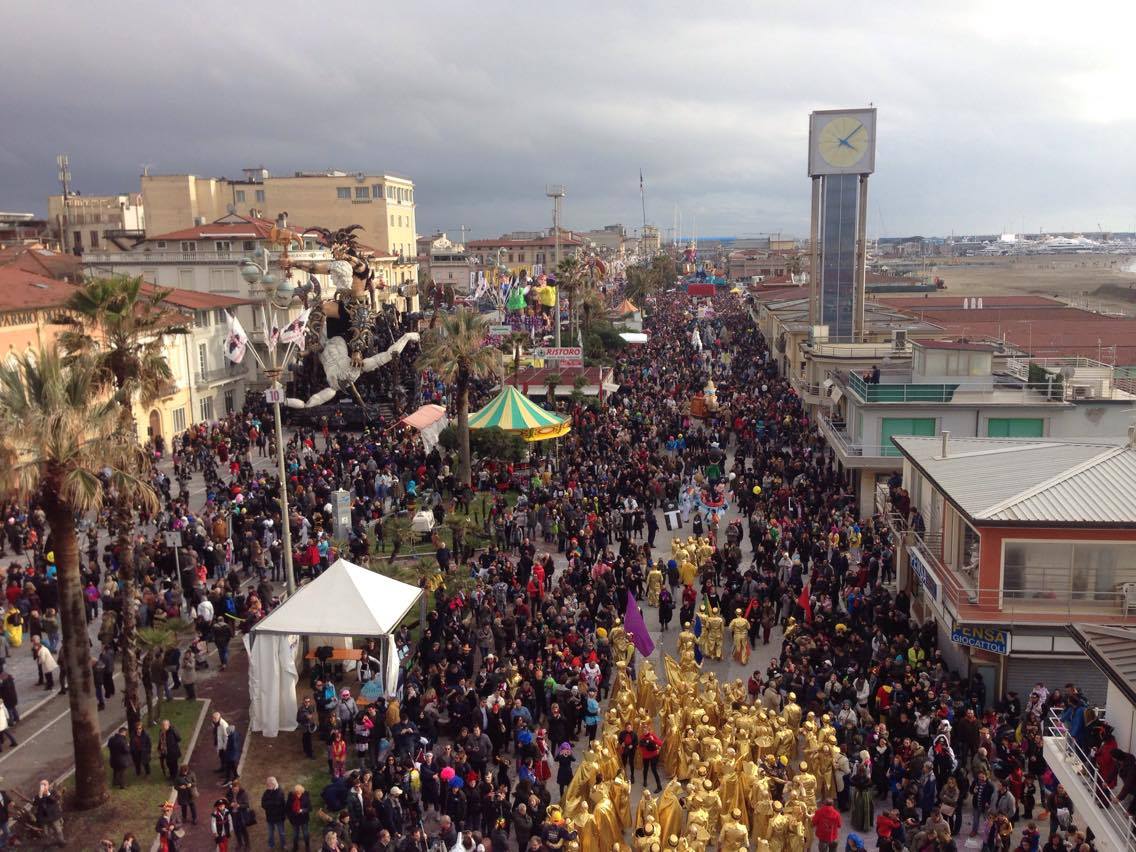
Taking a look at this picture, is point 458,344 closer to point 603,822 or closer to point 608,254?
point 603,822

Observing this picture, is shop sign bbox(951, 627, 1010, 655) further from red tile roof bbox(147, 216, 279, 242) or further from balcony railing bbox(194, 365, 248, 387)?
red tile roof bbox(147, 216, 279, 242)

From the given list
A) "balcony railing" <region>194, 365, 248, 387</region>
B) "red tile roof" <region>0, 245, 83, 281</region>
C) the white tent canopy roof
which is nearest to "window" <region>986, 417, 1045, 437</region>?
the white tent canopy roof

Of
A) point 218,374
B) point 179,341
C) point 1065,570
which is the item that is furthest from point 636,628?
point 218,374

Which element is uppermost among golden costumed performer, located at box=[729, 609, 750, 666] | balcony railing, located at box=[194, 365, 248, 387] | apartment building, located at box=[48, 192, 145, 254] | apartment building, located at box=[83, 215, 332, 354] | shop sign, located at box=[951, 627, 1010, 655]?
apartment building, located at box=[48, 192, 145, 254]

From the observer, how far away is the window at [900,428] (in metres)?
29.1

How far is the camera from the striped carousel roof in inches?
1268

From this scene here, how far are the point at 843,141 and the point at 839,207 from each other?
10.9 feet

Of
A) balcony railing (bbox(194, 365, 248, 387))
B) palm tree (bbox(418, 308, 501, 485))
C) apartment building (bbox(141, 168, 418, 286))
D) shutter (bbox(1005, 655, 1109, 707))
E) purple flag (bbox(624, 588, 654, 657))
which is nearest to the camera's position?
shutter (bbox(1005, 655, 1109, 707))

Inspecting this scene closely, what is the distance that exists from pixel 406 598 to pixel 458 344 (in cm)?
1425

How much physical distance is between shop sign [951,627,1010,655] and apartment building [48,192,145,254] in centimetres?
9171

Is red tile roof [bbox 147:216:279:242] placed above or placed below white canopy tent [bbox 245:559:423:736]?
above

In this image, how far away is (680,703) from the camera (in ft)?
51.2

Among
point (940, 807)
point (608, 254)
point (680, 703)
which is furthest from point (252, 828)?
point (608, 254)

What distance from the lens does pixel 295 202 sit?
309 ft
